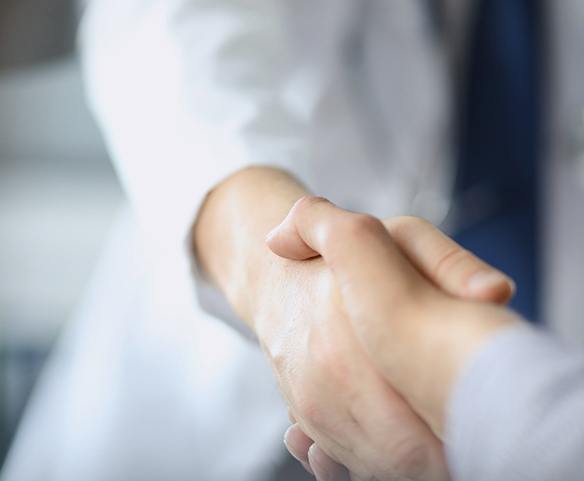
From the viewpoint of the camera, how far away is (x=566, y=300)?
0.63 metres

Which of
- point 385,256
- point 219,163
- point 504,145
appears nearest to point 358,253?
point 385,256

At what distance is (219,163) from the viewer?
384 mm

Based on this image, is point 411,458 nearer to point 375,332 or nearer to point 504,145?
point 375,332

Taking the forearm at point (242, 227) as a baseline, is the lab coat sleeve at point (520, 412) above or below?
below

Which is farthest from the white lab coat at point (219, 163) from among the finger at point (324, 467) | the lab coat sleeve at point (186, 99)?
the finger at point (324, 467)

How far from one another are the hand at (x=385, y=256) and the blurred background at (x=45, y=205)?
1.43 feet

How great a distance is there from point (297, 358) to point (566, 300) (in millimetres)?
373

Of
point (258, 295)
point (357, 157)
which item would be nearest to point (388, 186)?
point (357, 157)

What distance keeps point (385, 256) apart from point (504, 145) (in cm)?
37

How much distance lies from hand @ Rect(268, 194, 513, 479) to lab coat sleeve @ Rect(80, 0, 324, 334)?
0.31 feet

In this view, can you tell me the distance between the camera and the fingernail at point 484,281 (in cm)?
25

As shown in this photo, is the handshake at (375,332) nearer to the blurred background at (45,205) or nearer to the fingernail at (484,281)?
the fingernail at (484,281)

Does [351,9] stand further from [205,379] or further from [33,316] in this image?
[33,316]

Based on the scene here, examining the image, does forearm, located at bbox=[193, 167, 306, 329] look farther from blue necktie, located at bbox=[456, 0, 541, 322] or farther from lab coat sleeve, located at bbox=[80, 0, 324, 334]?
blue necktie, located at bbox=[456, 0, 541, 322]
